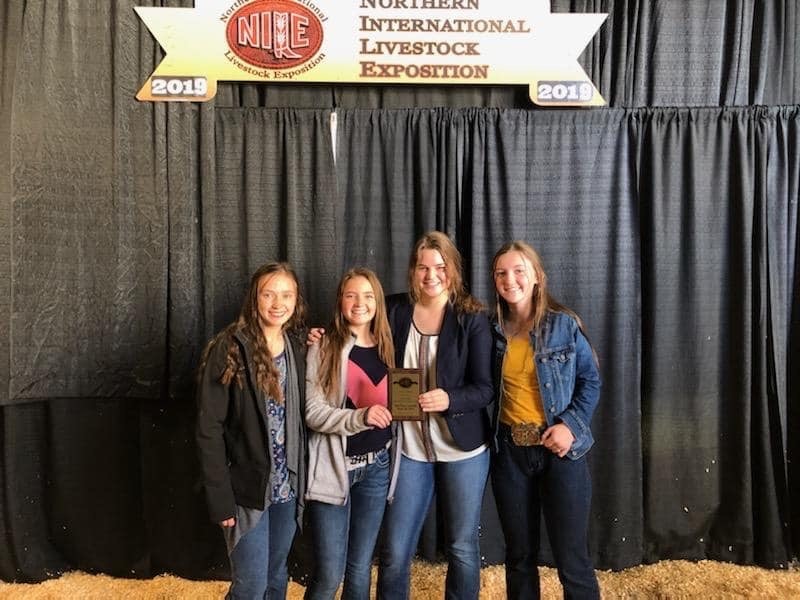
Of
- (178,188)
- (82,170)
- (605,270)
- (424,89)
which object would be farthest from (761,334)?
(82,170)

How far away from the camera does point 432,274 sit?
1634mm

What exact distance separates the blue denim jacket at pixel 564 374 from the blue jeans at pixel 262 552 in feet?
2.27

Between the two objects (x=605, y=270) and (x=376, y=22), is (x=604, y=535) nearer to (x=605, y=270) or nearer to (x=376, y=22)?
(x=605, y=270)

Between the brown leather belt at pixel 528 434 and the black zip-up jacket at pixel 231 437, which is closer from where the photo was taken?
the black zip-up jacket at pixel 231 437

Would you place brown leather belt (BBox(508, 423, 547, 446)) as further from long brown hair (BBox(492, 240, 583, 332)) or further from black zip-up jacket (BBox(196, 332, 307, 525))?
black zip-up jacket (BBox(196, 332, 307, 525))

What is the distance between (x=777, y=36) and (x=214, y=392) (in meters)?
2.65

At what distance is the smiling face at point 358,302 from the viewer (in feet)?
5.19

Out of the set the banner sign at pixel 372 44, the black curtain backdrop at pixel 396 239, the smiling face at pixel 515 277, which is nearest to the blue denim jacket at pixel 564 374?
the smiling face at pixel 515 277

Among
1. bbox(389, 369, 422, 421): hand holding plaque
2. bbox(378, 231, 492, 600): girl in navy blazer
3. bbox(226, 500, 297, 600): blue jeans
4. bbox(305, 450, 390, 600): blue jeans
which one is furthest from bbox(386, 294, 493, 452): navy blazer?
bbox(226, 500, 297, 600): blue jeans

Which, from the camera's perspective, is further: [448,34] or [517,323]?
[448,34]

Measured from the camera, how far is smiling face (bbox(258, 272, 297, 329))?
1.59 meters

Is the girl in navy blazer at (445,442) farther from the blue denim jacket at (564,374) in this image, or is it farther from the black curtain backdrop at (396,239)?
the black curtain backdrop at (396,239)

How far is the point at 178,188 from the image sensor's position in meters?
2.16

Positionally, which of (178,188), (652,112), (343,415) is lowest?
(343,415)
